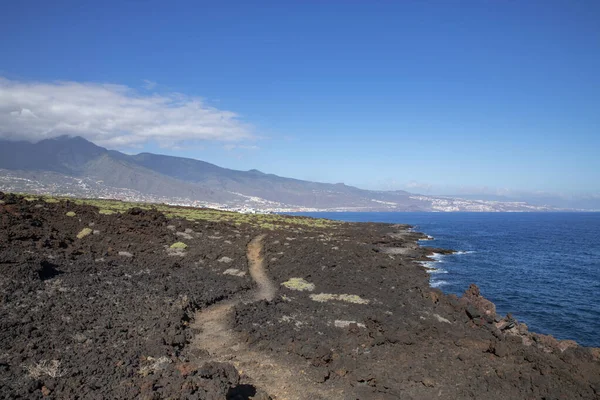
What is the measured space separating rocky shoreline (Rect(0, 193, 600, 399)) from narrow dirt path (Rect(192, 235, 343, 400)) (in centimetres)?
7

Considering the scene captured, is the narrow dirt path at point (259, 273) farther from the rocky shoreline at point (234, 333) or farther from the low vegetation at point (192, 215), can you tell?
the low vegetation at point (192, 215)

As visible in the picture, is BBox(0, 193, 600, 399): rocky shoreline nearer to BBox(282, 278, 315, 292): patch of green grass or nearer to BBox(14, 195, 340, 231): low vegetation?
BBox(282, 278, 315, 292): patch of green grass

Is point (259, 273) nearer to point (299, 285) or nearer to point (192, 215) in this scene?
point (299, 285)

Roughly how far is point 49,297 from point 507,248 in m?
90.2

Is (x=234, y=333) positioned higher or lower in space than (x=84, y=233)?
lower

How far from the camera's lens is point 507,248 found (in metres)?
86.8

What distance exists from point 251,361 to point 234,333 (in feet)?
10.7

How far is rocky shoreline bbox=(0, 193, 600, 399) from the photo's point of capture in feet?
44.5

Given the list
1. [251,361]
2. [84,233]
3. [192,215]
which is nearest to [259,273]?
[84,233]

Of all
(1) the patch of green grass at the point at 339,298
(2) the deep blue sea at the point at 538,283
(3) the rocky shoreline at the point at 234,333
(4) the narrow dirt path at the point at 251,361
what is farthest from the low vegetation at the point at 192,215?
(1) the patch of green grass at the point at 339,298

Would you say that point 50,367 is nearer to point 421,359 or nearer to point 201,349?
point 201,349

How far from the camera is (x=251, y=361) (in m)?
16.3

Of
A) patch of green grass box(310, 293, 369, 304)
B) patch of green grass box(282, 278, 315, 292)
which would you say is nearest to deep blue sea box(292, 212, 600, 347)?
patch of green grass box(310, 293, 369, 304)

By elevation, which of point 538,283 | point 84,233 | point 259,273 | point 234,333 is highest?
point 84,233
